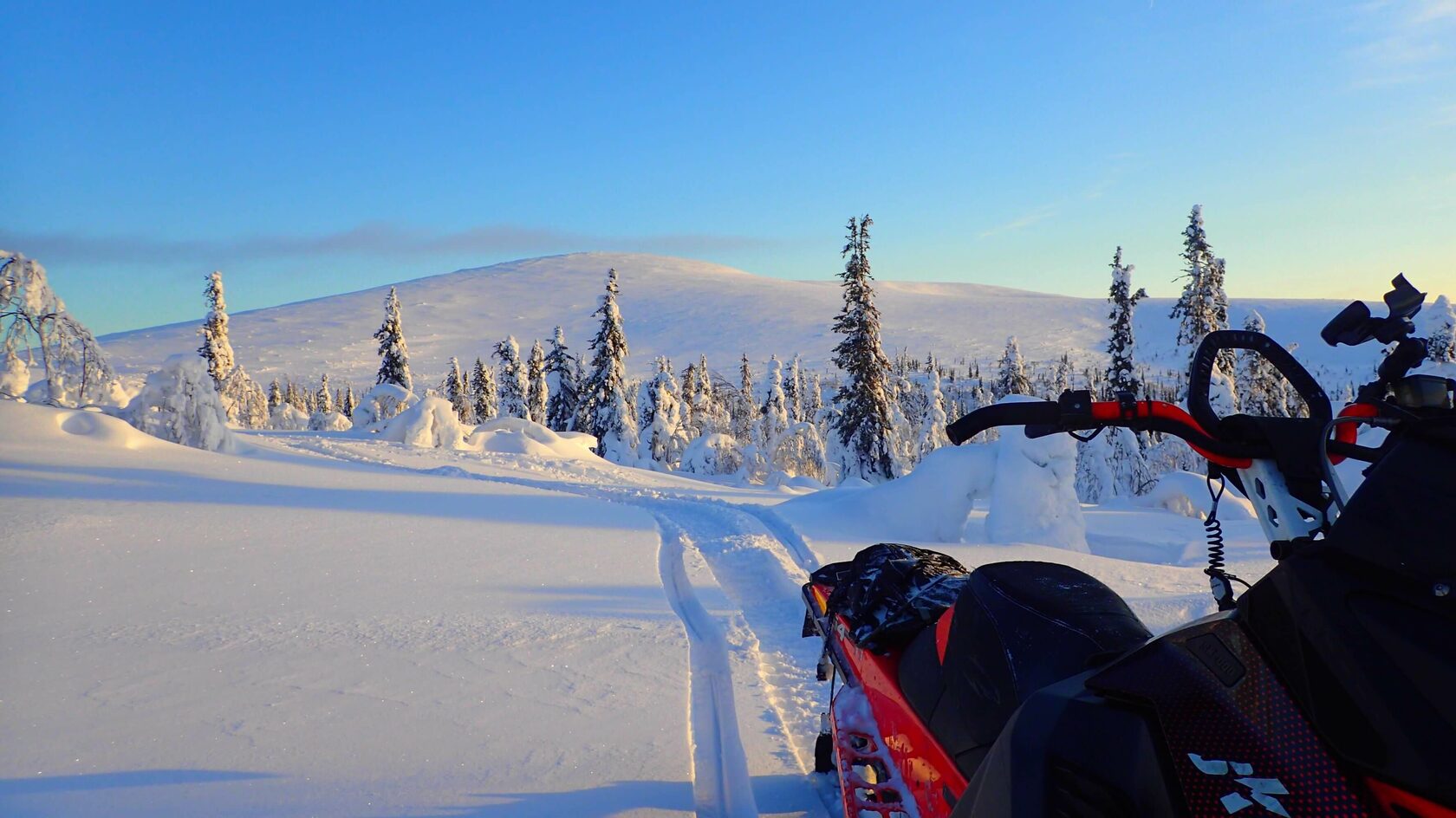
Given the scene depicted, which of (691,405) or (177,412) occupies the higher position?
(177,412)

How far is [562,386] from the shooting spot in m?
46.0

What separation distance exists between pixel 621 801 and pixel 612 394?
37038 mm

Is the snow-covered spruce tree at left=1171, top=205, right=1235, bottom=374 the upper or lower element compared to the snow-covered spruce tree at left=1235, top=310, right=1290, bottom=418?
upper

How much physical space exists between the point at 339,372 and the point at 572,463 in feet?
646

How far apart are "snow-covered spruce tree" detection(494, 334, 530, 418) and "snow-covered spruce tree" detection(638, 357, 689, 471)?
37.9 ft

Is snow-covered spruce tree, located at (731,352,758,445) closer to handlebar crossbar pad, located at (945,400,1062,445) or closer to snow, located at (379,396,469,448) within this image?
snow, located at (379,396,469,448)

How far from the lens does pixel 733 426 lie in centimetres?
7025

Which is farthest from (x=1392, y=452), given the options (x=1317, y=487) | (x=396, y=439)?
(x=396, y=439)

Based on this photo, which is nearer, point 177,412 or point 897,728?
point 897,728

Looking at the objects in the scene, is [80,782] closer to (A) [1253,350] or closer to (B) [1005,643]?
(B) [1005,643]

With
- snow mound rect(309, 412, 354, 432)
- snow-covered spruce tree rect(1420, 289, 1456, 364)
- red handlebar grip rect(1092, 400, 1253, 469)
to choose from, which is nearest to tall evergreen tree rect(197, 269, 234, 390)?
snow mound rect(309, 412, 354, 432)

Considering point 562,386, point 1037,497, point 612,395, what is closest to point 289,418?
point 562,386

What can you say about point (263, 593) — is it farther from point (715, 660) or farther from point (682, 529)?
point (682, 529)

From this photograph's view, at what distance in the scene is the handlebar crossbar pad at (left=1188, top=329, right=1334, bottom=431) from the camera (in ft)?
6.43
